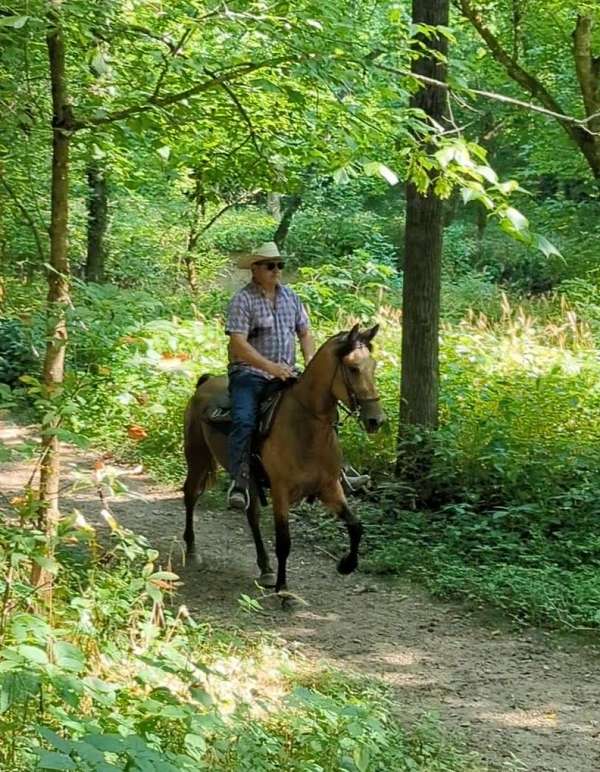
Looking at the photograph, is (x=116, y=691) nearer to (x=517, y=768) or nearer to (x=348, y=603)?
(x=517, y=768)

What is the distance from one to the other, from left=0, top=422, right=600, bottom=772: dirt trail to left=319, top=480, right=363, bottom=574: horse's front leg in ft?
0.99

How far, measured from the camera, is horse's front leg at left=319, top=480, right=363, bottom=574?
7281 mm

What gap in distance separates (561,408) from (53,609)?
619 cm

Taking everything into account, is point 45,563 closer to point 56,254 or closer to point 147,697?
point 147,697

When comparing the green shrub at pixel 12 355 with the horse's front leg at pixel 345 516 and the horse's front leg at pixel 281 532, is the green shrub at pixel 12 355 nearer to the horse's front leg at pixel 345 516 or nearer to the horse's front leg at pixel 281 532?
the horse's front leg at pixel 281 532

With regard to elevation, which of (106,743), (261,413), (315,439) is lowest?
(106,743)

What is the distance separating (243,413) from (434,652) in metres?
2.20

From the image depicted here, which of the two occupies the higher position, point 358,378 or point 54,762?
point 358,378

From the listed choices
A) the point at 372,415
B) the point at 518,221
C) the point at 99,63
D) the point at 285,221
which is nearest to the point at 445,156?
the point at 518,221

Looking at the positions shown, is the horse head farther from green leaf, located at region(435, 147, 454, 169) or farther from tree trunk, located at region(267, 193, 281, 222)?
tree trunk, located at region(267, 193, 281, 222)

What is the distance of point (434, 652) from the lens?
6434mm

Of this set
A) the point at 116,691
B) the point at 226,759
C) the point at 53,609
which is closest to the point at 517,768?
the point at 226,759

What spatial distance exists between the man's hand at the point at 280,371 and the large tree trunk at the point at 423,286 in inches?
98.1

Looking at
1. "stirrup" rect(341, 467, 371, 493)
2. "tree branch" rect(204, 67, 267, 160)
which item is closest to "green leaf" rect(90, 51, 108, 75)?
"tree branch" rect(204, 67, 267, 160)
